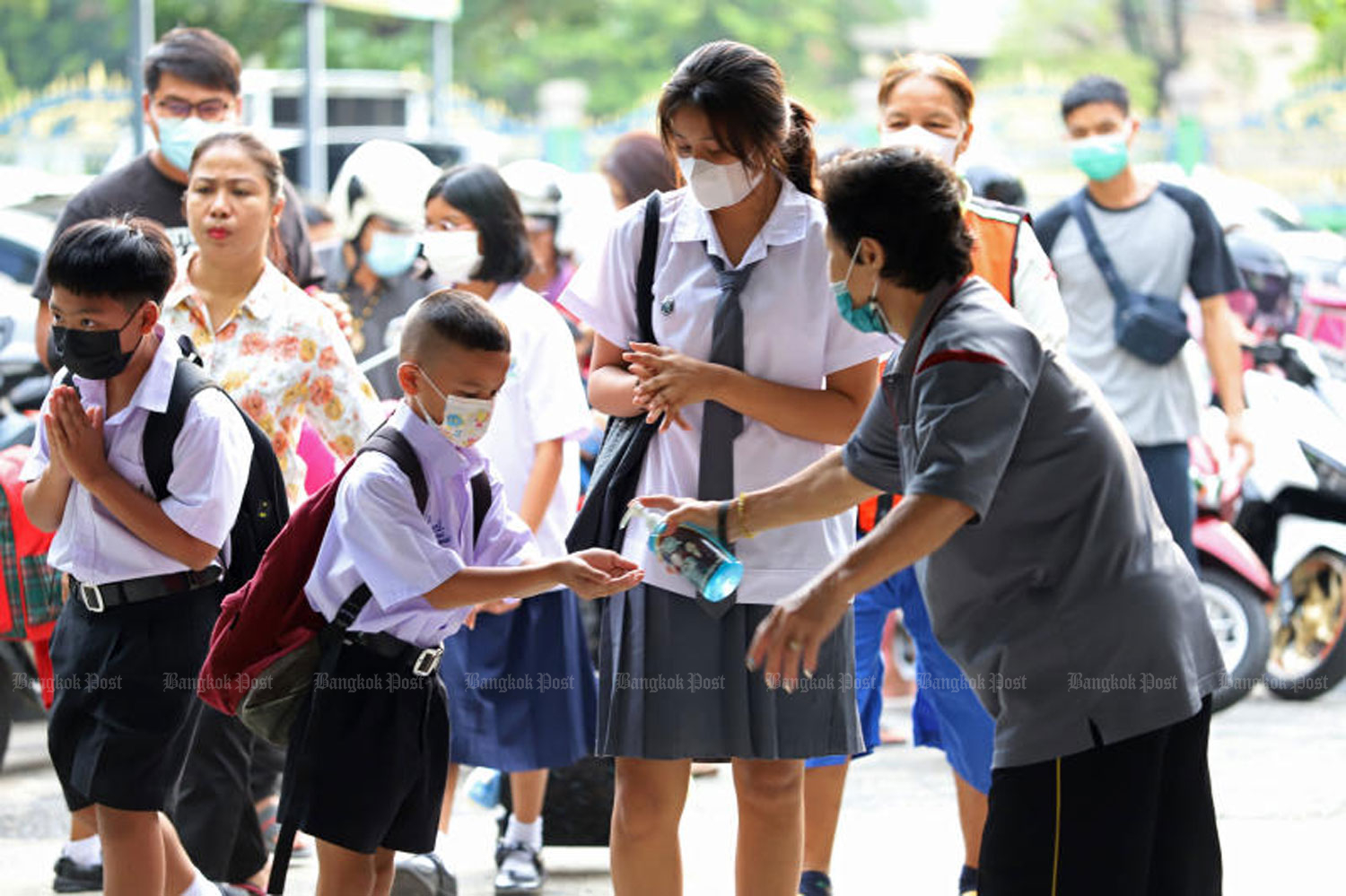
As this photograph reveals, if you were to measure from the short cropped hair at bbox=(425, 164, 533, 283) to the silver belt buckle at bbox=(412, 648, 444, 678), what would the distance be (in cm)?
156

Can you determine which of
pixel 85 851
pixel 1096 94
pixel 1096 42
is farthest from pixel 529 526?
pixel 1096 42

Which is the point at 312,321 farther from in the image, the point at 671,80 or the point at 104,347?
the point at 671,80

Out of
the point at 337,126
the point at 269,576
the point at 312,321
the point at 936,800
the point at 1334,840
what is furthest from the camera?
the point at 337,126

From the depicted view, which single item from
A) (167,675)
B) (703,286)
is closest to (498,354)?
(703,286)

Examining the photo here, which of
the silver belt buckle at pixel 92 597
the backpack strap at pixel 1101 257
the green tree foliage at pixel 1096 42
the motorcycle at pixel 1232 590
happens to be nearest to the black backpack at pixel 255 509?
the silver belt buckle at pixel 92 597

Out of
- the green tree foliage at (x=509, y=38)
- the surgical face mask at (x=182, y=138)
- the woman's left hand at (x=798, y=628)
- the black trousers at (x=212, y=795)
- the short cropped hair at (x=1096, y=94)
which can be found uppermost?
the green tree foliage at (x=509, y=38)

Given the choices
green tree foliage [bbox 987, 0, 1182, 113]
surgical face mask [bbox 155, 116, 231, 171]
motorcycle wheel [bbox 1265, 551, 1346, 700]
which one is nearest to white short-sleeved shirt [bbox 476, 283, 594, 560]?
surgical face mask [bbox 155, 116, 231, 171]

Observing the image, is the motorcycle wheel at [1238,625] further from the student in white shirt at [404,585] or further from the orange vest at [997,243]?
the student in white shirt at [404,585]

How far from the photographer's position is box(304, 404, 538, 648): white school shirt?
3645 mm

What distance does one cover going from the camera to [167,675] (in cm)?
398

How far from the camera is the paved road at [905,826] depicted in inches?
207

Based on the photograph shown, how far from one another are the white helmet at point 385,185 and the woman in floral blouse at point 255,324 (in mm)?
1582

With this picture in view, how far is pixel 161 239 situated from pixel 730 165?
3.96 ft

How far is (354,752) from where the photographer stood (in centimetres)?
378
